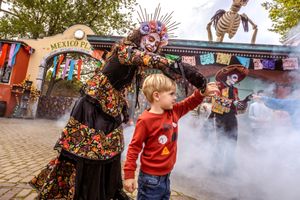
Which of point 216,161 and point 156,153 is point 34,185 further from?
point 216,161

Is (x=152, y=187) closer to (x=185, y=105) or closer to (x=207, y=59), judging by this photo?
(x=185, y=105)

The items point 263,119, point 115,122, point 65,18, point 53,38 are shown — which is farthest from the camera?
point 65,18

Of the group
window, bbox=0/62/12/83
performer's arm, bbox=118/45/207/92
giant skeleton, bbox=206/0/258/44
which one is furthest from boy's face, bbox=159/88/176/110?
window, bbox=0/62/12/83

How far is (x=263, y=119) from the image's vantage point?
602 centimetres

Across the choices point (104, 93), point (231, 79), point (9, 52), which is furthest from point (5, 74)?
point (104, 93)

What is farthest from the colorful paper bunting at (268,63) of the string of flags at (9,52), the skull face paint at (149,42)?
the string of flags at (9,52)

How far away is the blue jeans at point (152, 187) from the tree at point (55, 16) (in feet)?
67.0

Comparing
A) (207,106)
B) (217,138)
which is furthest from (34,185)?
(207,106)

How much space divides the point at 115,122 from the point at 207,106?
6.01 meters

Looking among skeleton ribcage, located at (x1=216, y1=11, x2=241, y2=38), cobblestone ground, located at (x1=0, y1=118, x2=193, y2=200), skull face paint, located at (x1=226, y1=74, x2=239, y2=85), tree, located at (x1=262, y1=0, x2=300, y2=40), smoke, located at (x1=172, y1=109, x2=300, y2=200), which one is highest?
tree, located at (x1=262, y1=0, x2=300, y2=40)

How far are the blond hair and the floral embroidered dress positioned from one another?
149 millimetres

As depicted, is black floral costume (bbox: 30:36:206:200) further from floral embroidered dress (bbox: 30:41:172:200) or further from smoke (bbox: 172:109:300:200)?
smoke (bbox: 172:109:300:200)

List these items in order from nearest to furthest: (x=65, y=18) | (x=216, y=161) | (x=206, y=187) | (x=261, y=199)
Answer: (x=261, y=199) < (x=206, y=187) < (x=216, y=161) < (x=65, y=18)

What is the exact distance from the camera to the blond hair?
1.73 meters
